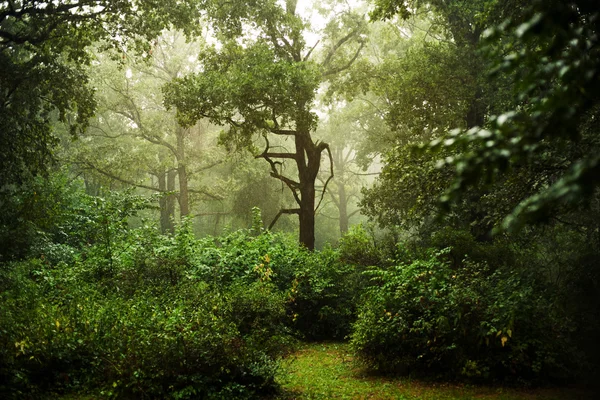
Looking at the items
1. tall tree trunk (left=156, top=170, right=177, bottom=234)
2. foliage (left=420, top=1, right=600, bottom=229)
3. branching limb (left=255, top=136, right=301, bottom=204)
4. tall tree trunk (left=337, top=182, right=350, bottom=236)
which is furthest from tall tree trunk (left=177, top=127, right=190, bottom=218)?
foliage (left=420, top=1, right=600, bottom=229)

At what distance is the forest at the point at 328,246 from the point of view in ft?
10.0

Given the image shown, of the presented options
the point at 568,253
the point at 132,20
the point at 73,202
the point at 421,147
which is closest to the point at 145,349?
the point at 421,147

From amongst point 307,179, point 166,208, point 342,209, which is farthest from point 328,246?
point 342,209

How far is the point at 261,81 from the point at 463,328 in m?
8.21

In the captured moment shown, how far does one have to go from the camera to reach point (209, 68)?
16156 mm

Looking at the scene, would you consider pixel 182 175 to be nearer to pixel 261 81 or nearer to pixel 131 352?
pixel 261 81

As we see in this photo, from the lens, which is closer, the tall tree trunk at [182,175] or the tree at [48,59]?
the tree at [48,59]

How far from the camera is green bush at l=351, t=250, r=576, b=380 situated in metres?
6.93

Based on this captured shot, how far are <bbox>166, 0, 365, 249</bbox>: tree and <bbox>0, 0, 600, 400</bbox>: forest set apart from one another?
70 millimetres

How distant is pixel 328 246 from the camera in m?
13.6

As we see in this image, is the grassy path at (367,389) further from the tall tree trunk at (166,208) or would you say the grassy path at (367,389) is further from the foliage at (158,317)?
the tall tree trunk at (166,208)

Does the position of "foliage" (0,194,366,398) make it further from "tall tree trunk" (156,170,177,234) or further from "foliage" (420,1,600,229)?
"tall tree trunk" (156,170,177,234)

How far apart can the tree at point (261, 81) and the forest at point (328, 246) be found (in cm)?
7

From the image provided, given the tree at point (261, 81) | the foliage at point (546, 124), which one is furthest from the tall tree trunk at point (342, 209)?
the foliage at point (546, 124)
